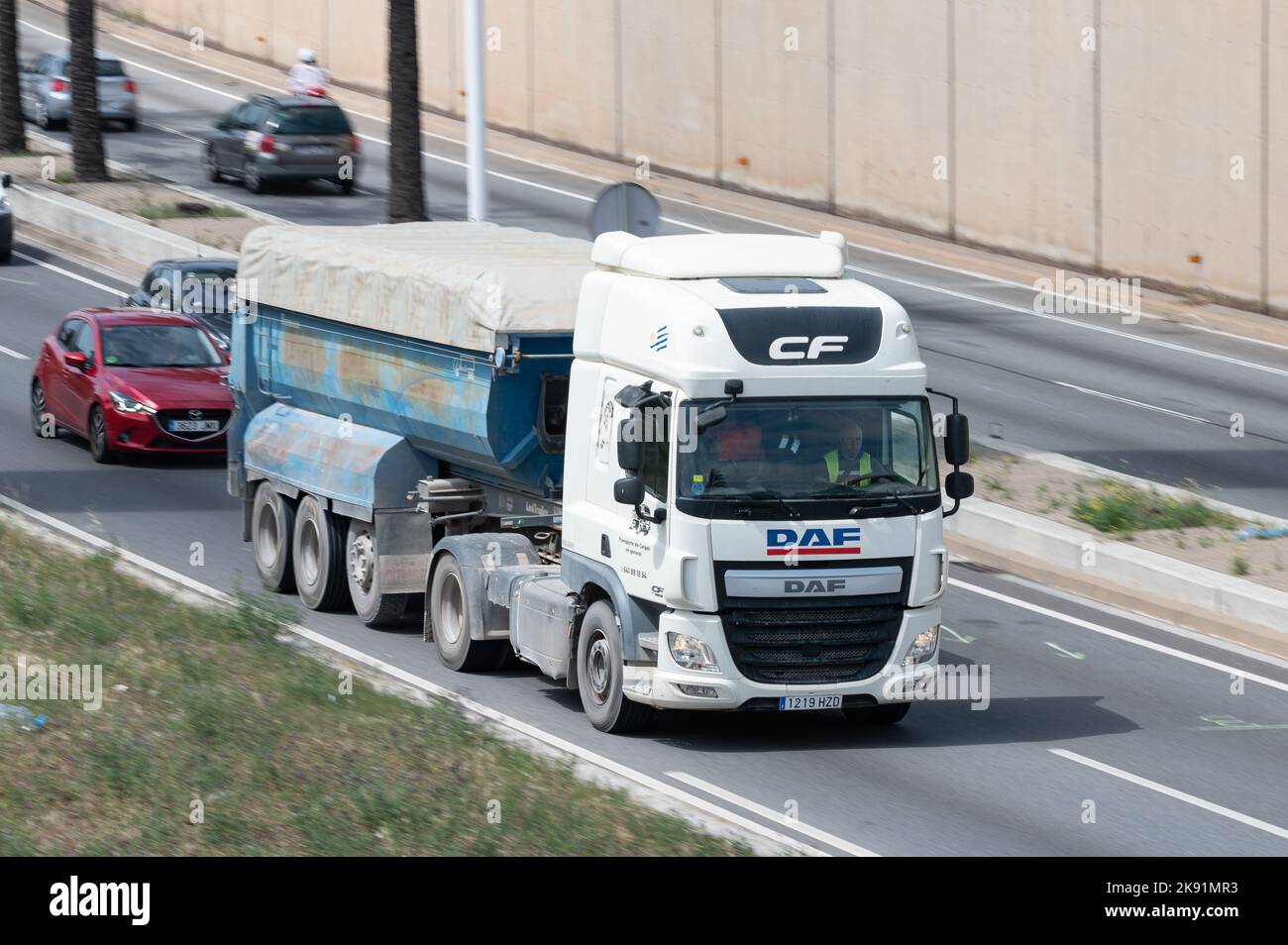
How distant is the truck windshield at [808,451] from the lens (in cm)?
1236

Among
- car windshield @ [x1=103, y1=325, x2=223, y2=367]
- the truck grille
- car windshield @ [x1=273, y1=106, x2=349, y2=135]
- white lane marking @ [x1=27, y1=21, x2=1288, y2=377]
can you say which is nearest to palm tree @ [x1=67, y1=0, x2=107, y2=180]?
car windshield @ [x1=273, y1=106, x2=349, y2=135]

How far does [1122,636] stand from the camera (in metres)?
16.2

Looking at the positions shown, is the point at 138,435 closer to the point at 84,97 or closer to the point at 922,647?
the point at 922,647

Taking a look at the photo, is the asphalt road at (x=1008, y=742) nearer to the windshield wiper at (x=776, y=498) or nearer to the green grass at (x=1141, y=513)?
the green grass at (x=1141, y=513)

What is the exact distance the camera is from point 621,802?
10.3 m

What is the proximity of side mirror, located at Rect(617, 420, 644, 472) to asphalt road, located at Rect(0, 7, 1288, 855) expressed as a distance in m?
1.90

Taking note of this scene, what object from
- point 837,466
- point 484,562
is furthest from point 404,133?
point 837,466

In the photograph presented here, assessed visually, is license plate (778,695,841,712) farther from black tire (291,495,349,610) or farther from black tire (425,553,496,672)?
black tire (291,495,349,610)

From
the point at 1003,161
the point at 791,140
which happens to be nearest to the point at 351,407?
the point at 1003,161

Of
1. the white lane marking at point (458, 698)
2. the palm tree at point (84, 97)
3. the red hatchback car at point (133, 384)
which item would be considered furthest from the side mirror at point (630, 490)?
the palm tree at point (84, 97)

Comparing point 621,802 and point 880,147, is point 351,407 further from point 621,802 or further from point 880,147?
point 880,147

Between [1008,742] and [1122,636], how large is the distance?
3455 mm

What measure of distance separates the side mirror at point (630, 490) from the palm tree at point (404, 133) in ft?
60.6
